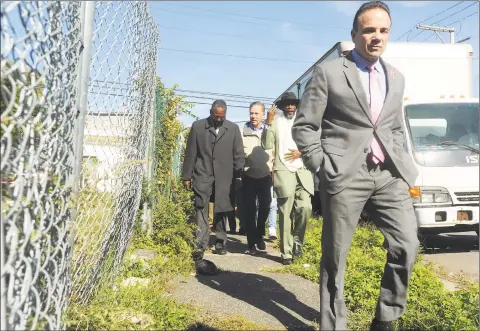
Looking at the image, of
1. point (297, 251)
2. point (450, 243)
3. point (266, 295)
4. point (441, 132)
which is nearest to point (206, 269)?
point (266, 295)

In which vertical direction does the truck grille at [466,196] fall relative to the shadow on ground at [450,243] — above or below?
above

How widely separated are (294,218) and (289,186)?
0.38 meters

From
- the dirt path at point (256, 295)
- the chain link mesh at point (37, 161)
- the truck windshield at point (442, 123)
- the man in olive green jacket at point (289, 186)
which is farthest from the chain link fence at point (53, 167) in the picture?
the truck windshield at point (442, 123)

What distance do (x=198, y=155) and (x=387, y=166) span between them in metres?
3.18

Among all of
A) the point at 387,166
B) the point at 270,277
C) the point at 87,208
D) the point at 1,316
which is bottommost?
the point at 270,277

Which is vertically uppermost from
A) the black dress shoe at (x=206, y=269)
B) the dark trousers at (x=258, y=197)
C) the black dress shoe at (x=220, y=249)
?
the dark trousers at (x=258, y=197)

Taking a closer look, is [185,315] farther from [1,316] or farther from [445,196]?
[445,196]

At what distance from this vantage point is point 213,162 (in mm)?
6059

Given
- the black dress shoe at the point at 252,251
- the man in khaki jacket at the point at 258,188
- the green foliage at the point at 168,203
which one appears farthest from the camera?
the man in khaki jacket at the point at 258,188

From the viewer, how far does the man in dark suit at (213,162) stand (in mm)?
5898

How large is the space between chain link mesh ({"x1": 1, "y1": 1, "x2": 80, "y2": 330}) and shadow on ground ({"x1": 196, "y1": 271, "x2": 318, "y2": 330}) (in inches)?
69.4

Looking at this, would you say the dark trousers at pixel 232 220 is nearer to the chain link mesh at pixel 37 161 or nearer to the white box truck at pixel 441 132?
the white box truck at pixel 441 132

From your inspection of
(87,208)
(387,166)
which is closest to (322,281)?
(387,166)

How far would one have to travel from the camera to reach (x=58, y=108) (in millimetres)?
2414
